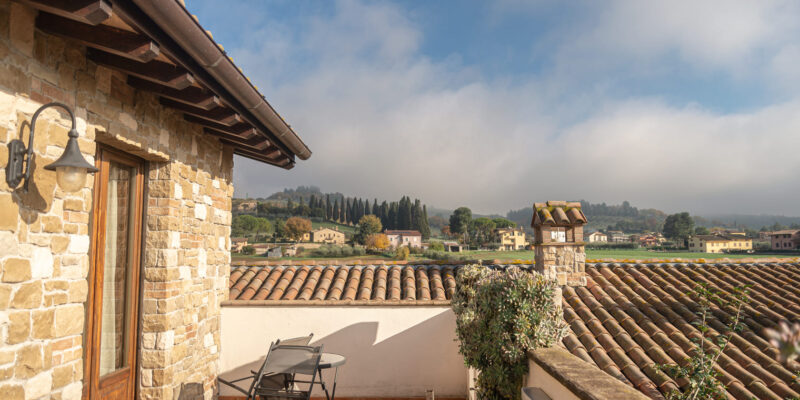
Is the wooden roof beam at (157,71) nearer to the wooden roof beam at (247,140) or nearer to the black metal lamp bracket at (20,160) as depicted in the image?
the black metal lamp bracket at (20,160)

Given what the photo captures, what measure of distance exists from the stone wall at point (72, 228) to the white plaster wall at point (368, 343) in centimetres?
97

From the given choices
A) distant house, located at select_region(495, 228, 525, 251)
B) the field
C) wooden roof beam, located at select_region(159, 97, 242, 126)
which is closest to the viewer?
wooden roof beam, located at select_region(159, 97, 242, 126)

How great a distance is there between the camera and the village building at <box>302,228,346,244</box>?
4850 centimetres

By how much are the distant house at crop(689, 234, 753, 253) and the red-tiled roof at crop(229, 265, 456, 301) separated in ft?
95.4

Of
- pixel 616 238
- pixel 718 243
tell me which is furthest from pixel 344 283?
pixel 616 238

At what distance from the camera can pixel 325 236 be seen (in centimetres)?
5200

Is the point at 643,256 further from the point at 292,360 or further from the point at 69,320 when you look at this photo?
the point at 69,320

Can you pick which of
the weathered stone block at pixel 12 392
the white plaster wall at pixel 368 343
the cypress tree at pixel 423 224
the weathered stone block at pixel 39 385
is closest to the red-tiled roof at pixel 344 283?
the white plaster wall at pixel 368 343

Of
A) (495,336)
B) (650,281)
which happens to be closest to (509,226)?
(650,281)

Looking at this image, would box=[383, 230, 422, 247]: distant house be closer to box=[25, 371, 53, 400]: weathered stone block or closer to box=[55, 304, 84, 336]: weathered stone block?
box=[55, 304, 84, 336]: weathered stone block

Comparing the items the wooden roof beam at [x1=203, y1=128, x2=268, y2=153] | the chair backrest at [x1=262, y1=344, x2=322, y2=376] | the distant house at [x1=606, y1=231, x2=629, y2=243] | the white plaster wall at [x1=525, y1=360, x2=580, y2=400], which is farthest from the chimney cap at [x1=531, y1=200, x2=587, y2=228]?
the distant house at [x1=606, y1=231, x2=629, y2=243]

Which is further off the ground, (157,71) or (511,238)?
(157,71)

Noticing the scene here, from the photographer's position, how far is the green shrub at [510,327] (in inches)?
151

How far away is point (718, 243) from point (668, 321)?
1164 inches
